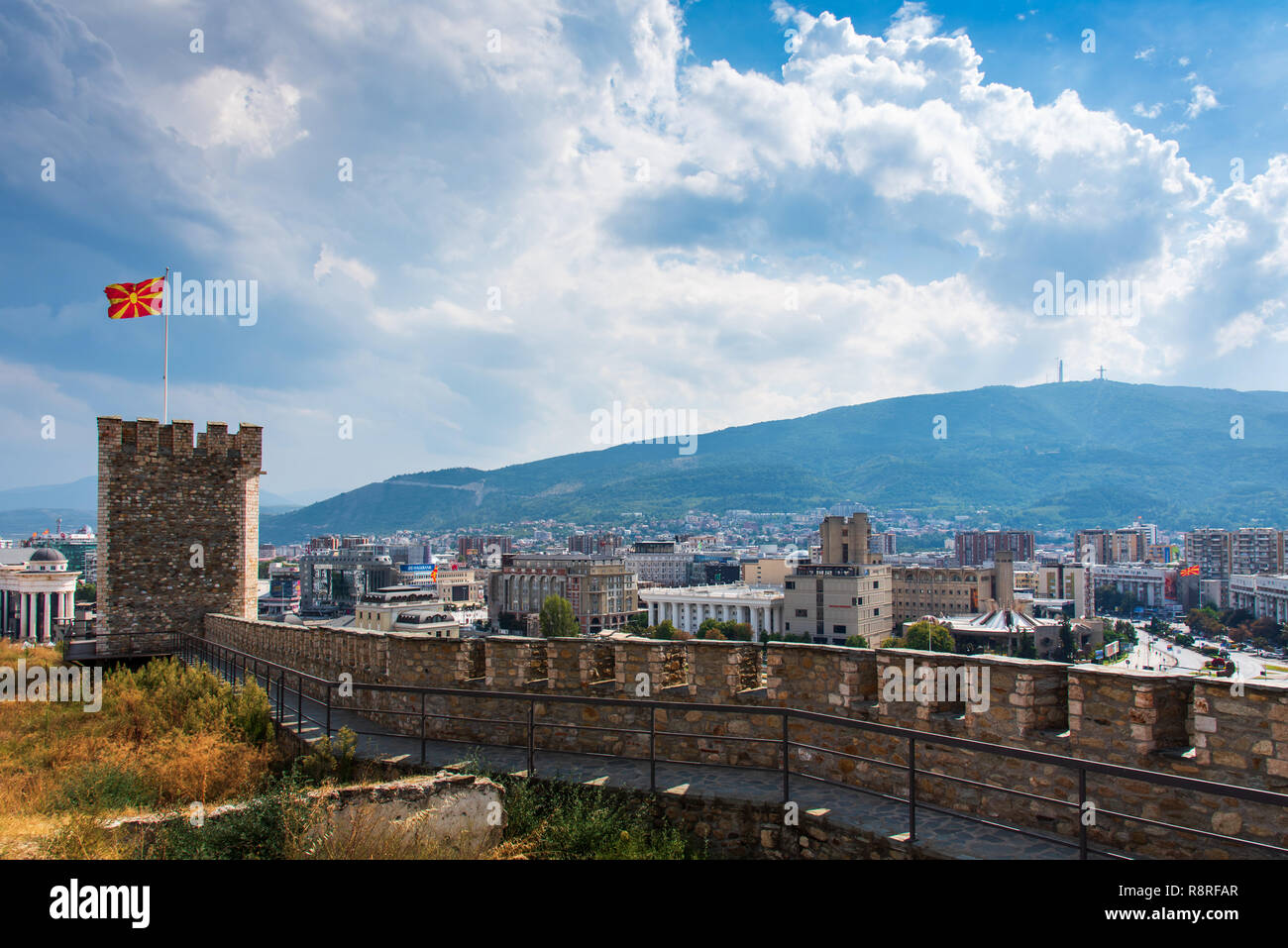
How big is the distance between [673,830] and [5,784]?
24.6ft

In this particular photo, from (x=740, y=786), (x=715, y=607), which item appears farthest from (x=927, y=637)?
(x=740, y=786)

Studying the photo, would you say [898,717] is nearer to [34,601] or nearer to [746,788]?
[746,788]

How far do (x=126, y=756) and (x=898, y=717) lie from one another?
8692 millimetres

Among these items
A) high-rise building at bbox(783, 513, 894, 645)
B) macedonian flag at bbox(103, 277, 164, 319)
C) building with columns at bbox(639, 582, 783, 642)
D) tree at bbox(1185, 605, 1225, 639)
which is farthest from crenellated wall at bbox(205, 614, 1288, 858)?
tree at bbox(1185, 605, 1225, 639)

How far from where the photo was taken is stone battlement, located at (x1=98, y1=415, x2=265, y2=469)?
19.3m

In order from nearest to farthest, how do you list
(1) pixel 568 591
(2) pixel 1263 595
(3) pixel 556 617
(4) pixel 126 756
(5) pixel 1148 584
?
(4) pixel 126 756
(3) pixel 556 617
(2) pixel 1263 595
(1) pixel 568 591
(5) pixel 1148 584

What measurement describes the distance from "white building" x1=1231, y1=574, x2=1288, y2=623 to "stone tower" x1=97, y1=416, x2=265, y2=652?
5518 inches

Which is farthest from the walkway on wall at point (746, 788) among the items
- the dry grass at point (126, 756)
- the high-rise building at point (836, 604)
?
the high-rise building at point (836, 604)

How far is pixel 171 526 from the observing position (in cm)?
1966

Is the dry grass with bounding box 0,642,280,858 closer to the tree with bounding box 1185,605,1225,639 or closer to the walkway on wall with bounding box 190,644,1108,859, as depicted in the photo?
the walkway on wall with bounding box 190,644,1108,859

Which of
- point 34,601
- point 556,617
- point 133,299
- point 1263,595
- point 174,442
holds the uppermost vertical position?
point 133,299

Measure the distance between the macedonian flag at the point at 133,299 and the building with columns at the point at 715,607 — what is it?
9682cm

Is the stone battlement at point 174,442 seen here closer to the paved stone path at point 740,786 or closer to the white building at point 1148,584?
the paved stone path at point 740,786
